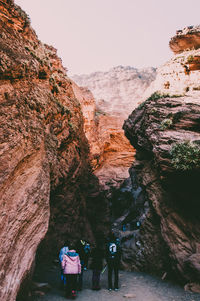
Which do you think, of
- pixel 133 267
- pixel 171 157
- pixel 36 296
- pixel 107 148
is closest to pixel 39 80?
pixel 171 157

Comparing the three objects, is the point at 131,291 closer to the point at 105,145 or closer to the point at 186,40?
the point at 105,145

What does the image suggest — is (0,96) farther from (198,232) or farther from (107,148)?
(107,148)

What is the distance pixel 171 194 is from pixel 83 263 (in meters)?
5.66

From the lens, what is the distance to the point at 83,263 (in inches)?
374

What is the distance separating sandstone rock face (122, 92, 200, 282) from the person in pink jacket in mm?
4931

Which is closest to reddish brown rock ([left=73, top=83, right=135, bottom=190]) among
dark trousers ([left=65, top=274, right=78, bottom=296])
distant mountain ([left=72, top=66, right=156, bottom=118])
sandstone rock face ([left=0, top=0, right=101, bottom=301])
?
distant mountain ([left=72, top=66, right=156, bottom=118])

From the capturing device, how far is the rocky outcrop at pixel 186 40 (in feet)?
91.9

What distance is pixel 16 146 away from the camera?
20.7 ft

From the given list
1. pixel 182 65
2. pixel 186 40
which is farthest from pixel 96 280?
pixel 186 40

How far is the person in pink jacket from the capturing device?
7090mm

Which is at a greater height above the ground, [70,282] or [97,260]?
[97,260]

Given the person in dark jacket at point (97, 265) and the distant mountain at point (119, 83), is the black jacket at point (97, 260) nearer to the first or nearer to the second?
the person in dark jacket at point (97, 265)

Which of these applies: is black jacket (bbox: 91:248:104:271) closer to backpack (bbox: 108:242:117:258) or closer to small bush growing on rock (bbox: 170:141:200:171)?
backpack (bbox: 108:242:117:258)

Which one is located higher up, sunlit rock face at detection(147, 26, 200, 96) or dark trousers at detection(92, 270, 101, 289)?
sunlit rock face at detection(147, 26, 200, 96)
